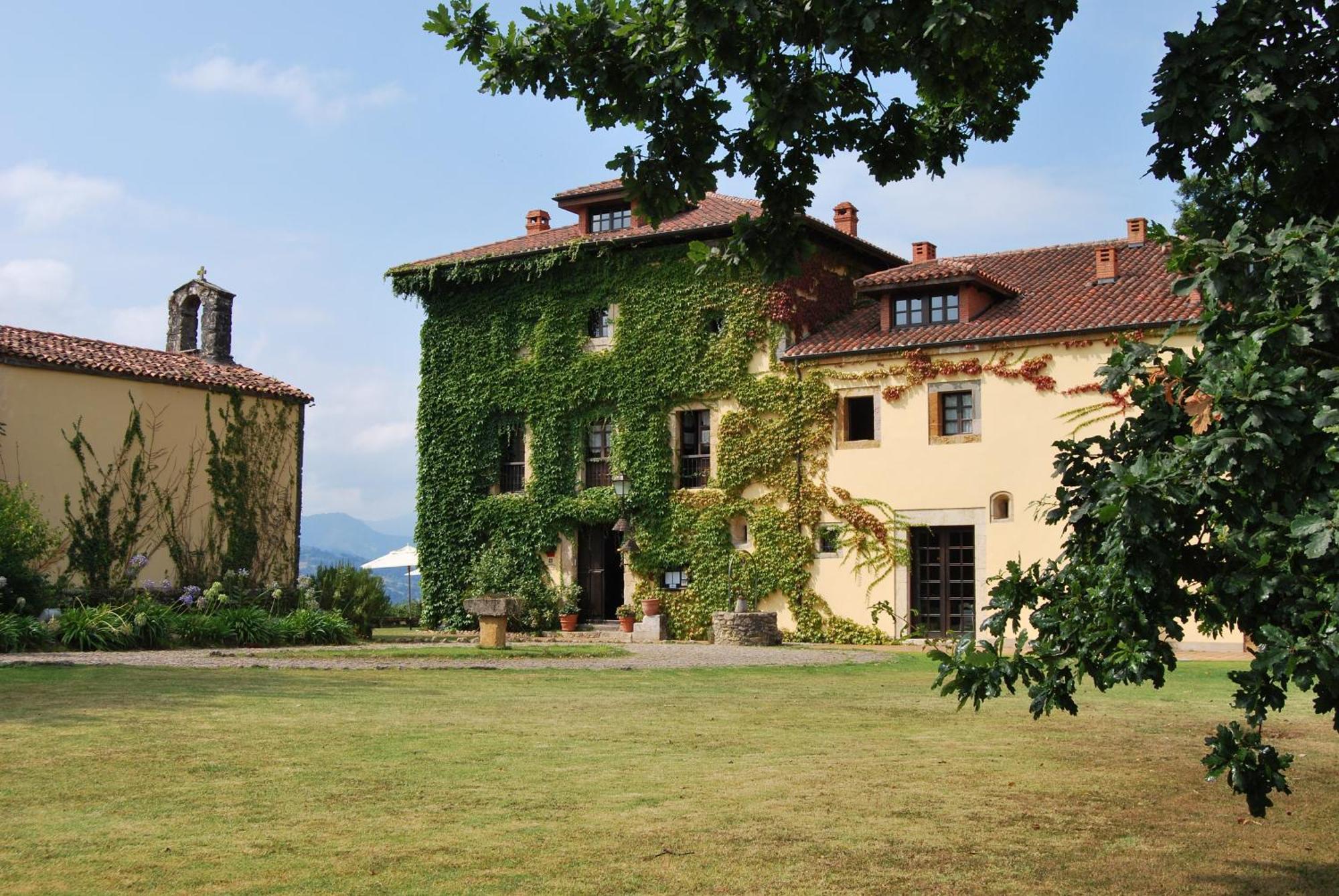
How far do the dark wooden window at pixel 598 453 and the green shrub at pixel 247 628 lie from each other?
8.57 meters

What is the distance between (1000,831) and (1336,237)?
308cm

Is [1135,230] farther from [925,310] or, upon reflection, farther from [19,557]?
[19,557]

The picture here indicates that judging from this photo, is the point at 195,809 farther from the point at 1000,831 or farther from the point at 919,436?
the point at 919,436

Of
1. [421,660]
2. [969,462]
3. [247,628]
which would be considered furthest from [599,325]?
[421,660]

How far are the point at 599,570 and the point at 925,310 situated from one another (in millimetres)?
9021

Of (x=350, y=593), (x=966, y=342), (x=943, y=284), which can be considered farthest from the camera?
(x=350, y=593)

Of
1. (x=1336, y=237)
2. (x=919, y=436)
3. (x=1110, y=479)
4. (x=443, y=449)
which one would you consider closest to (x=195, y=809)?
(x=1110, y=479)

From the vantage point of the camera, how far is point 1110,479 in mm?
4371

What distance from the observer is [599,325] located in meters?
28.9

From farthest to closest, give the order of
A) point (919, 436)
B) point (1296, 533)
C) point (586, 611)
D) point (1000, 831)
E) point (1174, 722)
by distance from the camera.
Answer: point (586, 611)
point (919, 436)
point (1174, 722)
point (1000, 831)
point (1296, 533)

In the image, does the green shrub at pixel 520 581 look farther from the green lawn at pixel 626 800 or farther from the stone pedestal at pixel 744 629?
the green lawn at pixel 626 800

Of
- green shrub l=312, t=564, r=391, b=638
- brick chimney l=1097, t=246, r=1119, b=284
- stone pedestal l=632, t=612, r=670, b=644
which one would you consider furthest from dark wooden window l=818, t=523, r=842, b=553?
green shrub l=312, t=564, r=391, b=638

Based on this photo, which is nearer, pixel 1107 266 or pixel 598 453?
pixel 1107 266

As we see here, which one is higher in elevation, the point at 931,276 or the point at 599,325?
the point at 931,276
